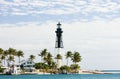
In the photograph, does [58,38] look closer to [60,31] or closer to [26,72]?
[60,31]

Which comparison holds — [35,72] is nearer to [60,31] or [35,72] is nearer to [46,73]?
[46,73]

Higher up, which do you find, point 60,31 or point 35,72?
point 60,31

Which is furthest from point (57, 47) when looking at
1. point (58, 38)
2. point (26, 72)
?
point (26, 72)

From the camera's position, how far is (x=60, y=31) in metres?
200

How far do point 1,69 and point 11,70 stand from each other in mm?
6667

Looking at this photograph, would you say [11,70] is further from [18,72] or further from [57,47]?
[57,47]

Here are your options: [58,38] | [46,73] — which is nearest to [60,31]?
[58,38]

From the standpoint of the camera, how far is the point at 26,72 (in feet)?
654

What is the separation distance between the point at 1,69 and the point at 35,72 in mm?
15640

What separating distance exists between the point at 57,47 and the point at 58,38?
4234mm

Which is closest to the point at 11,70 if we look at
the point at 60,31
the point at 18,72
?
the point at 18,72

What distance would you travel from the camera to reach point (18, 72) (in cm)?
19125

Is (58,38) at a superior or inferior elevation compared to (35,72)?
superior

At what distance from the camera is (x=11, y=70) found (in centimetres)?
19038
